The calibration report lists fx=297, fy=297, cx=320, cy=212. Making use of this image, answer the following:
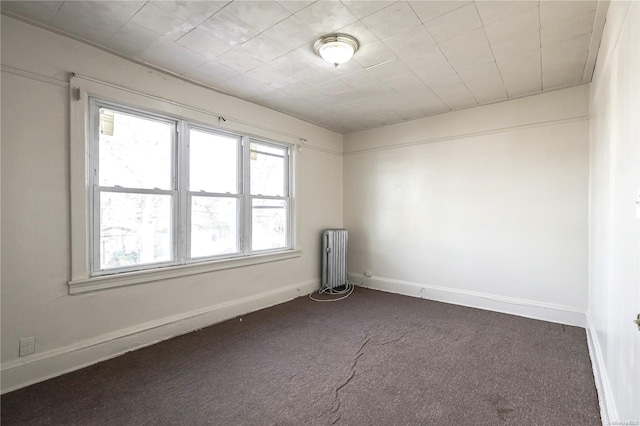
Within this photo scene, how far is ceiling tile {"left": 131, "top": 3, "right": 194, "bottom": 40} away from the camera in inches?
85.0

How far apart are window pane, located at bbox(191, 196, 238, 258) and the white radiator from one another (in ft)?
5.11

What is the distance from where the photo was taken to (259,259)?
403cm

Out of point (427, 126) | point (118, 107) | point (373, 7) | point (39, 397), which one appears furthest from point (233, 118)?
point (39, 397)

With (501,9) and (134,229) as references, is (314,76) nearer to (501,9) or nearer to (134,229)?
(501,9)

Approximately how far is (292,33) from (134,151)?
1.92 metres

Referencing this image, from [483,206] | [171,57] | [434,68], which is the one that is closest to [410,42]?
[434,68]

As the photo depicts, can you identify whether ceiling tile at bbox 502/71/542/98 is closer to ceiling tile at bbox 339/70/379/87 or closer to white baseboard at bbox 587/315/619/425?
ceiling tile at bbox 339/70/379/87

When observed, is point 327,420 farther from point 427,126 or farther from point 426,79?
point 427,126

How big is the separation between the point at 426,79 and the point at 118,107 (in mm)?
3153

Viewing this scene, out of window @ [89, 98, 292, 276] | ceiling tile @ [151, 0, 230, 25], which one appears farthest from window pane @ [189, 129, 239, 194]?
ceiling tile @ [151, 0, 230, 25]

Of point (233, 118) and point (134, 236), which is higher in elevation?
point (233, 118)

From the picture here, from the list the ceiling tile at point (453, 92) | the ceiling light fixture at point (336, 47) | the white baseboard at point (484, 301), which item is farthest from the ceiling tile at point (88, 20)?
the white baseboard at point (484, 301)

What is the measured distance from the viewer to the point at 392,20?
2250 mm

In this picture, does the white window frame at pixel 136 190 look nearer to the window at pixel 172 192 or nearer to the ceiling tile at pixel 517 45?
the window at pixel 172 192
